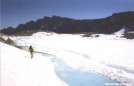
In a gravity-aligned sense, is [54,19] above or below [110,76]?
above

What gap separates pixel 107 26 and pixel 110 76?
9822 centimetres

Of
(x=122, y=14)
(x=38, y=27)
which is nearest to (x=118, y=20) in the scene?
(x=122, y=14)

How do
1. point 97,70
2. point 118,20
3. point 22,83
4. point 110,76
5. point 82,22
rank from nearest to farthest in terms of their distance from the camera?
point 22,83, point 110,76, point 97,70, point 118,20, point 82,22

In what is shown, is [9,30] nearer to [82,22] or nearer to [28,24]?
[28,24]

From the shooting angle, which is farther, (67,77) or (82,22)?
(82,22)

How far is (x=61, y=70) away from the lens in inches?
571

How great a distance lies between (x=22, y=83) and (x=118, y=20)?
102013 mm

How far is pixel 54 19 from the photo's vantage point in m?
167

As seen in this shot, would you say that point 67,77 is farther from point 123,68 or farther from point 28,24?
point 28,24

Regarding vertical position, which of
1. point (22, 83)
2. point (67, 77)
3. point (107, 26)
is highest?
point (107, 26)

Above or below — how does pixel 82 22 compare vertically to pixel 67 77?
above

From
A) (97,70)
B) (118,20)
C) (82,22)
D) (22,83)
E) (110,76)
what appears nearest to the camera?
(22,83)

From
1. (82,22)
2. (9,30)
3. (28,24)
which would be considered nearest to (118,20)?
(82,22)

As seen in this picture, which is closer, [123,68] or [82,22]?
[123,68]
